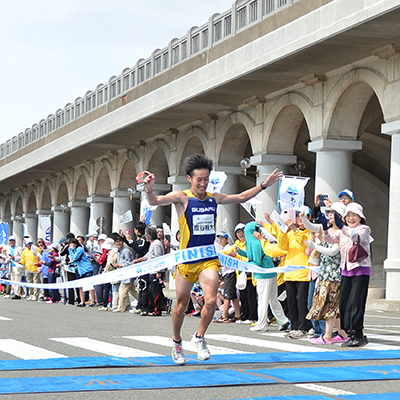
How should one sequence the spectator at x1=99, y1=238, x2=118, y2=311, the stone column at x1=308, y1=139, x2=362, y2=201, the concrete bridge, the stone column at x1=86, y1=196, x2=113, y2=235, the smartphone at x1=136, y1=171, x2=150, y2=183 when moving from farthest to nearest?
1. the stone column at x1=86, y1=196, x2=113, y2=235
2. the stone column at x1=308, y1=139, x2=362, y2=201
3. the spectator at x1=99, y1=238, x2=118, y2=311
4. the concrete bridge
5. the smartphone at x1=136, y1=171, x2=150, y2=183

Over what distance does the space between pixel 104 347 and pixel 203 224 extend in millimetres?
2755

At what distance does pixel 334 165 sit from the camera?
24172 millimetres

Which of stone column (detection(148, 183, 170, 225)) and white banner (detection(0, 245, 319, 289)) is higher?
stone column (detection(148, 183, 170, 225))

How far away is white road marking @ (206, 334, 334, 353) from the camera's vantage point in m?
10.9

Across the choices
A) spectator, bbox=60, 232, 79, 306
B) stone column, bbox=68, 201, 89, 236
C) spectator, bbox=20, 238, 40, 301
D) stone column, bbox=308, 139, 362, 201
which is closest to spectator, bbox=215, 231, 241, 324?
spectator, bbox=60, 232, 79, 306

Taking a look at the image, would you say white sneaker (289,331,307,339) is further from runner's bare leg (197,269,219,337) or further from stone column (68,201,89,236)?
stone column (68,201,89,236)

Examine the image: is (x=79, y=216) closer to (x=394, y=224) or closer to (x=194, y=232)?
(x=394, y=224)

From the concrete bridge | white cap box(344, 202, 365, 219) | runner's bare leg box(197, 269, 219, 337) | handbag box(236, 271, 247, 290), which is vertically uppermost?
the concrete bridge

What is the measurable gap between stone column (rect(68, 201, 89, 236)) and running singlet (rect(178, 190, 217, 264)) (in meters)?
38.5

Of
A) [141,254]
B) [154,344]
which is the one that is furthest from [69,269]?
[154,344]

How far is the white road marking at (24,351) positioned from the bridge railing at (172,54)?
45.6ft

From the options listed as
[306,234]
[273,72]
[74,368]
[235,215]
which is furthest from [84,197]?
[74,368]

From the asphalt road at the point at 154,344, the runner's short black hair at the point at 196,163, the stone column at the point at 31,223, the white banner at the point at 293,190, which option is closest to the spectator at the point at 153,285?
the asphalt road at the point at 154,344

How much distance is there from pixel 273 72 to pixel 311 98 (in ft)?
6.16
